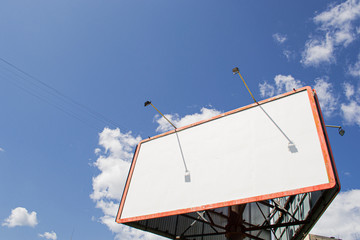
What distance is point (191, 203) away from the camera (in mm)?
11312

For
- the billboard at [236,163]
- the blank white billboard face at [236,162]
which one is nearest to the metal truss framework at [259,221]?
the billboard at [236,163]

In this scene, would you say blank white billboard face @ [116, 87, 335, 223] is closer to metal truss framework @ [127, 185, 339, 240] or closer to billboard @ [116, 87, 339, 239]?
billboard @ [116, 87, 339, 239]


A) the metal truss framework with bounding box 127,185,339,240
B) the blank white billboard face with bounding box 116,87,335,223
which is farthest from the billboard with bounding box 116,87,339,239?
the metal truss framework with bounding box 127,185,339,240

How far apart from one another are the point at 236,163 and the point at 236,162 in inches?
2.0

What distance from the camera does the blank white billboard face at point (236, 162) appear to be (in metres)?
9.27

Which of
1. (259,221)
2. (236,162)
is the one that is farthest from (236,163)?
(259,221)

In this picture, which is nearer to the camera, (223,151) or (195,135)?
(223,151)

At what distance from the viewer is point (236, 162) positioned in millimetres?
11180

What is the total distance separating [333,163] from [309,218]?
419 cm

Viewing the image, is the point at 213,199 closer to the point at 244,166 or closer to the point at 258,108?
the point at 244,166

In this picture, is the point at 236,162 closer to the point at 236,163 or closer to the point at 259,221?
the point at 236,163

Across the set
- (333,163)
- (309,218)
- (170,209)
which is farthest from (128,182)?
(333,163)

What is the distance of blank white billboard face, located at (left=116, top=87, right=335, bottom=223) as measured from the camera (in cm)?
927

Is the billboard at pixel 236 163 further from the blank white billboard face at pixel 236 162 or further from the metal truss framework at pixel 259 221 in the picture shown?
the metal truss framework at pixel 259 221
